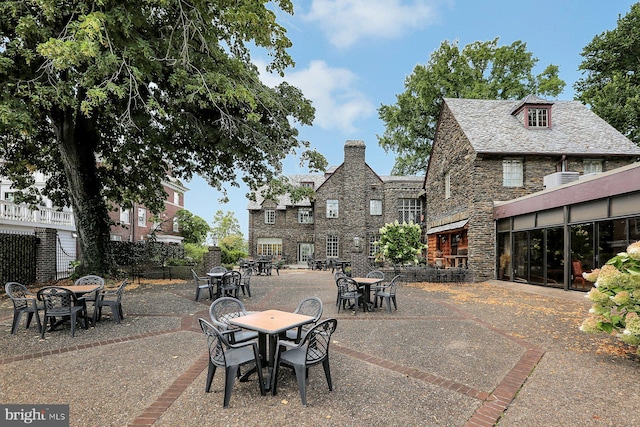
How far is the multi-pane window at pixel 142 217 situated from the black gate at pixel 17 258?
15.0 m

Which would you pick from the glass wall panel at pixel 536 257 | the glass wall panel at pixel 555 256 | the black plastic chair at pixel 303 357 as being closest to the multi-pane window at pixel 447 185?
the glass wall panel at pixel 536 257

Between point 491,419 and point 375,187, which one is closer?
point 491,419

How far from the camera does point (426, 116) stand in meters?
29.6

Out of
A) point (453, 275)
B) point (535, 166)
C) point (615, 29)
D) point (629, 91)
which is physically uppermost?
point (615, 29)

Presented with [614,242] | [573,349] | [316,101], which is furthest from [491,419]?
[316,101]

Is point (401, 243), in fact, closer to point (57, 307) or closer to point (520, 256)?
point (520, 256)

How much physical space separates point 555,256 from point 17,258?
20580mm

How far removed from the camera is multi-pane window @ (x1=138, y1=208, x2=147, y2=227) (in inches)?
1092

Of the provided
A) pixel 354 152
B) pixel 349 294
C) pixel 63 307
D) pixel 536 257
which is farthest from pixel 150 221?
pixel 536 257

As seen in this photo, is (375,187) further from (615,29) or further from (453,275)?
(615,29)

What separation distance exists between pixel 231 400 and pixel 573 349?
563 centimetres

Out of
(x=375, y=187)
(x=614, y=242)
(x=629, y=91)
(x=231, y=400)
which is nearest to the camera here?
(x=231, y=400)

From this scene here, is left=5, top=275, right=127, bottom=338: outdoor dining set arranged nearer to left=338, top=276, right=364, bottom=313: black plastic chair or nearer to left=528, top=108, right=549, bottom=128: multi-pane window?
left=338, top=276, right=364, bottom=313: black plastic chair

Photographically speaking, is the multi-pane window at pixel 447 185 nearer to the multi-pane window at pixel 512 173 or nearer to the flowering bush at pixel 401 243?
the multi-pane window at pixel 512 173
